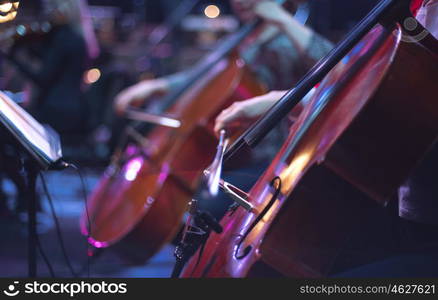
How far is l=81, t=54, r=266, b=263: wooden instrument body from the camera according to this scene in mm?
1987

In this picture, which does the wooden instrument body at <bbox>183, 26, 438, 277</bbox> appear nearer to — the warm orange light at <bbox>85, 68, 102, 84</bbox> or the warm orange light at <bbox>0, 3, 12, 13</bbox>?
the warm orange light at <bbox>0, 3, 12, 13</bbox>

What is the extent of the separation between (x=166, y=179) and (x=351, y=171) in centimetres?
111

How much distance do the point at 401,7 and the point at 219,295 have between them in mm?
555

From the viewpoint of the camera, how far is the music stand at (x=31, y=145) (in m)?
1.11

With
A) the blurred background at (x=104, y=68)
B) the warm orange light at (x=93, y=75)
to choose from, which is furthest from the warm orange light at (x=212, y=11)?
the warm orange light at (x=93, y=75)

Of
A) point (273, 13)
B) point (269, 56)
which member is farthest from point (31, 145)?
point (269, 56)

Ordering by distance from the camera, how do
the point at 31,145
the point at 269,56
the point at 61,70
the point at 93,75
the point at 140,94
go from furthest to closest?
the point at 93,75
the point at 61,70
the point at 140,94
the point at 269,56
the point at 31,145

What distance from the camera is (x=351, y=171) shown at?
1.00 metres

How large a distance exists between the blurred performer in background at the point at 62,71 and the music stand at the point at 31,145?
6.53 ft

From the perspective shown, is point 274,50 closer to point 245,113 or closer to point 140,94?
point 140,94

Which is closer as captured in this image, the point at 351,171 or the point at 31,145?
the point at 351,171

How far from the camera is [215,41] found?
18.4 feet

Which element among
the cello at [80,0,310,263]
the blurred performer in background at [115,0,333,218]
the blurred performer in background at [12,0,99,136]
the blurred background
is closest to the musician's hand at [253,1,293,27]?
the blurred performer in background at [115,0,333,218]

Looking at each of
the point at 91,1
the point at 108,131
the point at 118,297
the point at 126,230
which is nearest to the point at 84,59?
the point at 108,131
